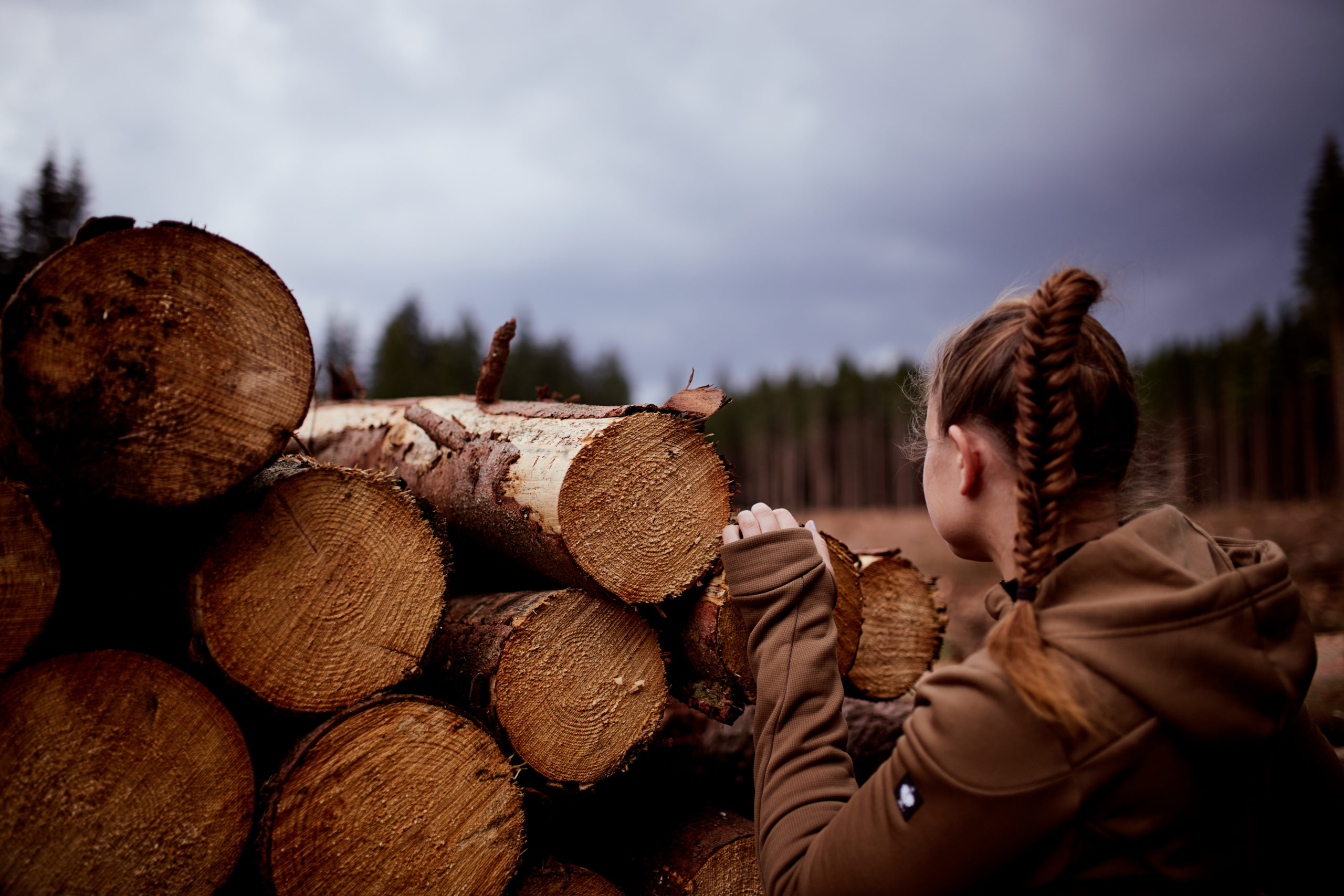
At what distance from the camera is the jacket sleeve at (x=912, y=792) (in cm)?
123

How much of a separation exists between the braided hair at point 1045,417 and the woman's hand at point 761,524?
22.6 inches

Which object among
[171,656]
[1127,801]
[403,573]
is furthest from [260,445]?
[1127,801]

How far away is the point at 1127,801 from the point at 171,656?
239 cm

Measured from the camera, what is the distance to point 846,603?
2.50 meters

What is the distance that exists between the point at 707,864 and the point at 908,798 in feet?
4.38

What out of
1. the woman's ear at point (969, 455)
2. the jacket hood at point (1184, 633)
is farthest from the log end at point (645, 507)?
the jacket hood at point (1184, 633)

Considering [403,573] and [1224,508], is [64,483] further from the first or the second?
[1224,508]

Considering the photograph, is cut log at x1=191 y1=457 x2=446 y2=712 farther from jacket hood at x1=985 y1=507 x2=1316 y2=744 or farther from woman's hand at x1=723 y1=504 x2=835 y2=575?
jacket hood at x1=985 y1=507 x2=1316 y2=744

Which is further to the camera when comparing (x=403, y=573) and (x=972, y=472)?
(x=403, y=573)

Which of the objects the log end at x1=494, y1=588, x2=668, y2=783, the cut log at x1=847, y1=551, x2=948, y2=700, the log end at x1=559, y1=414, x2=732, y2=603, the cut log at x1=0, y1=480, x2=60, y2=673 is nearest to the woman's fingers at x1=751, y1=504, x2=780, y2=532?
the log end at x1=559, y1=414, x2=732, y2=603

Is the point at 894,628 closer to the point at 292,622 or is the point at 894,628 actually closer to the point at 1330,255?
the point at 292,622

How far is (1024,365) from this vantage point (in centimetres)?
142

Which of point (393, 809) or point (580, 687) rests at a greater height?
point (580, 687)

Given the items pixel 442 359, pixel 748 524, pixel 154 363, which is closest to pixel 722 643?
pixel 748 524
